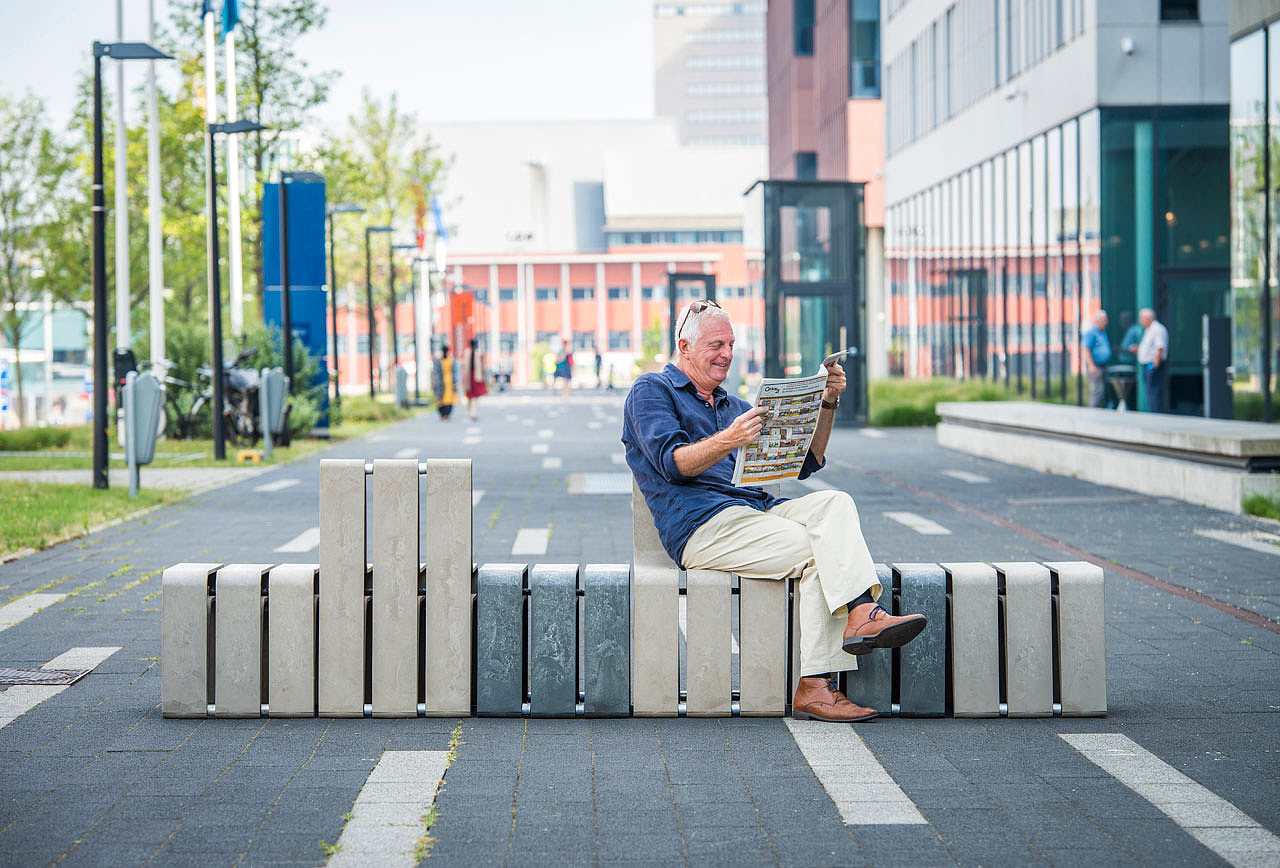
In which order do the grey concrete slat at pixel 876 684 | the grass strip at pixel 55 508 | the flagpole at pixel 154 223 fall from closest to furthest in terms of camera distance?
the grey concrete slat at pixel 876 684 < the grass strip at pixel 55 508 < the flagpole at pixel 154 223

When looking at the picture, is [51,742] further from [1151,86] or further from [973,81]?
[973,81]

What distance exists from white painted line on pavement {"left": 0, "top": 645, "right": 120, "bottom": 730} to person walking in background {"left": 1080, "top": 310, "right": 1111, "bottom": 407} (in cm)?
2099

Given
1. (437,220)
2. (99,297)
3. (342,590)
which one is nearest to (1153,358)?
(99,297)

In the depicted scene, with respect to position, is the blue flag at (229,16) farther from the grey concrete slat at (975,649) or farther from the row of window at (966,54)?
the grey concrete slat at (975,649)

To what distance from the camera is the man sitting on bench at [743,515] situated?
239 inches

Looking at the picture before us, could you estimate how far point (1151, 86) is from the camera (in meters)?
27.5

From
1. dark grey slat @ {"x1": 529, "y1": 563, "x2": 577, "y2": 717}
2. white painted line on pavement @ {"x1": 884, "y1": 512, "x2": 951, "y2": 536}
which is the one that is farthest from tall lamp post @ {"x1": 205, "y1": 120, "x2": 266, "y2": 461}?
dark grey slat @ {"x1": 529, "y1": 563, "x2": 577, "y2": 717}

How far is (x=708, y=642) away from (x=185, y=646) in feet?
6.48

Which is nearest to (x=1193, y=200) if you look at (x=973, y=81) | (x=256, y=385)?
(x=973, y=81)

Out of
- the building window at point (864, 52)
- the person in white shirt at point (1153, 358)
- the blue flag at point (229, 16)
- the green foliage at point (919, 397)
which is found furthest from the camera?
the building window at point (864, 52)

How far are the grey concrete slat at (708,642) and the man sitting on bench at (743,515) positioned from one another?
121mm

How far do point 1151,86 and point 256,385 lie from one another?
1545 centimetres

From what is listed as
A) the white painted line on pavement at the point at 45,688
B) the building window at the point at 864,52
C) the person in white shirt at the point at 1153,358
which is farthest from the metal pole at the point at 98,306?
the building window at the point at 864,52

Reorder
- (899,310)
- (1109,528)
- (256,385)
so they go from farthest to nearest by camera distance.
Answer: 1. (899,310)
2. (256,385)
3. (1109,528)
